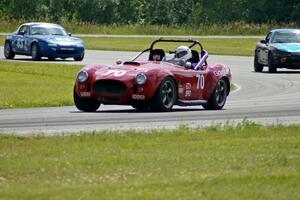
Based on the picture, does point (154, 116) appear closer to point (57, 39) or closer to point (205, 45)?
point (57, 39)

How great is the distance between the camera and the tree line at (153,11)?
3794 inches

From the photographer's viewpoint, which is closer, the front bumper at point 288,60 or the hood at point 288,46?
the front bumper at point 288,60

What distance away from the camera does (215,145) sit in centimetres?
1438

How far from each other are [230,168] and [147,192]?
2.06 meters

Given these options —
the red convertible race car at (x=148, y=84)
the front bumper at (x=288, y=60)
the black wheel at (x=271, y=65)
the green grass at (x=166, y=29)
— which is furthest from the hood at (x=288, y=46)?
the green grass at (x=166, y=29)

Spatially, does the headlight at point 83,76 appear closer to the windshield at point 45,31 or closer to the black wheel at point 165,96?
the black wheel at point 165,96

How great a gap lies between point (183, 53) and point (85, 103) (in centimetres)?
254

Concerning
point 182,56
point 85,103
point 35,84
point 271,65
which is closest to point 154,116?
point 85,103

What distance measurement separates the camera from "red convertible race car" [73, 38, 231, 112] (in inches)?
814

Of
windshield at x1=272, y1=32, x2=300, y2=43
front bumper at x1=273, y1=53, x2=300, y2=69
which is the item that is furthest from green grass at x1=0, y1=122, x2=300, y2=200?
windshield at x1=272, y1=32, x2=300, y2=43

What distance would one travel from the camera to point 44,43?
4372 centimetres

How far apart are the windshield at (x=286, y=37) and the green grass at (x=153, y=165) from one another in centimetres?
2333

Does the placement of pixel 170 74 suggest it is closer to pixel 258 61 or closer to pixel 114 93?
pixel 114 93

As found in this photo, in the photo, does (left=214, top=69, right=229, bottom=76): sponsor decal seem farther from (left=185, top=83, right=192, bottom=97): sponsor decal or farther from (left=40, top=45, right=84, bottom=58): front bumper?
(left=40, top=45, right=84, bottom=58): front bumper
